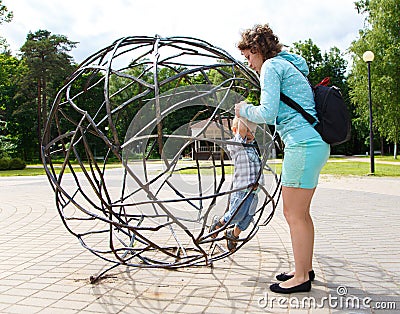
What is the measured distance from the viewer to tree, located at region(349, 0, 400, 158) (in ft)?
71.5

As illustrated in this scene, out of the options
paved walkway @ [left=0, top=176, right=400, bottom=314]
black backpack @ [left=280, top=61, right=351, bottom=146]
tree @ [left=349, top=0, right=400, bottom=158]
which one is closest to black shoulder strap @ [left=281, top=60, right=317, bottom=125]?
black backpack @ [left=280, top=61, right=351, bottom=146]

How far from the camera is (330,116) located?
8.99 feet

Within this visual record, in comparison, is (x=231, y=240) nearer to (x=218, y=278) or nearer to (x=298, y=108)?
(x=218, y=278)

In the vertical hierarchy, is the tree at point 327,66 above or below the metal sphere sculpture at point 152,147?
above

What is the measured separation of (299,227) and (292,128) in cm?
63

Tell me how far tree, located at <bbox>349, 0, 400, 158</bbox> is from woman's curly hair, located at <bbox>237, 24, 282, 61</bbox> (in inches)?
806

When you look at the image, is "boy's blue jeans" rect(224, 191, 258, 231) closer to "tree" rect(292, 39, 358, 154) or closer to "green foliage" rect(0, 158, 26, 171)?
"green foliage" rect(0, 158, 26, 171)

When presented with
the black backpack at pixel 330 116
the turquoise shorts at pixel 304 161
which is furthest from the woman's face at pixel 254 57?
the turquoise shorts at pixel 304 161

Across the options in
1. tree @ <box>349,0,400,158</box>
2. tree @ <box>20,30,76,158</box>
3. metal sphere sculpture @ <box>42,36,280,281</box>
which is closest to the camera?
metal sphere sculpture @ <box>42,36,280,281</box>

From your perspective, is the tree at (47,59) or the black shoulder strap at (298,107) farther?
the tree at (47,59)

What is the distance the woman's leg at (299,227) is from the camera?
2805mm

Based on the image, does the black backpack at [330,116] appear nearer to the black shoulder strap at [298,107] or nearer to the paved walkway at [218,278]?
the black shoulder strap at [298,107]

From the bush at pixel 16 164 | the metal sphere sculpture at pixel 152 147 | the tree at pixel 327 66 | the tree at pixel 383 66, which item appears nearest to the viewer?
the metal sphere sculpture at pixel 152 147

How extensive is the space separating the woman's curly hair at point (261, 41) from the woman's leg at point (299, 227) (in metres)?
0.88
